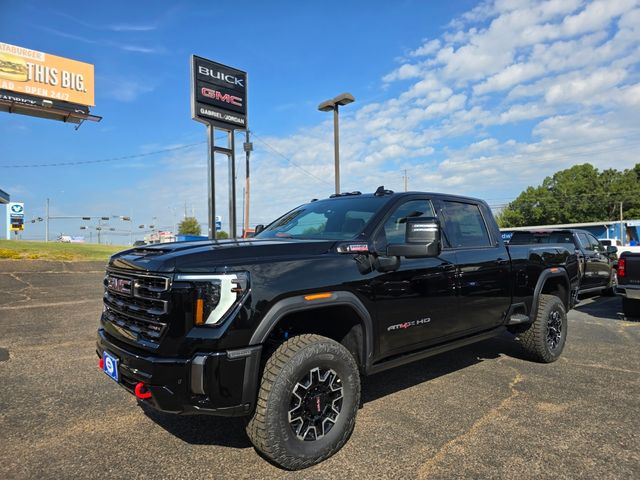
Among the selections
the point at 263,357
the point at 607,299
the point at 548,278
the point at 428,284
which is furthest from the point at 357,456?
the point at 607,299

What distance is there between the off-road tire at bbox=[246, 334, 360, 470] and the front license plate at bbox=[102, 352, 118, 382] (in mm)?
962

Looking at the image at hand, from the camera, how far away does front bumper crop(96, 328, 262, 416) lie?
2.61 meters

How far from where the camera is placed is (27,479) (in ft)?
9.19

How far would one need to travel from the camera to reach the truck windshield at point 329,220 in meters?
Result: 3.83

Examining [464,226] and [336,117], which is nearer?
[464,226]

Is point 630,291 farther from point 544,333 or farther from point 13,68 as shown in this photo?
point 13,68

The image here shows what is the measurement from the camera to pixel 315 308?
3.07 metres

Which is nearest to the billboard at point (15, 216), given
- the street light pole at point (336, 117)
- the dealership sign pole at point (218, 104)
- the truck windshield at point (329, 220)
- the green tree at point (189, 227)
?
the green tree at point (189, 227)

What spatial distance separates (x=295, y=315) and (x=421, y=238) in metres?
1.08

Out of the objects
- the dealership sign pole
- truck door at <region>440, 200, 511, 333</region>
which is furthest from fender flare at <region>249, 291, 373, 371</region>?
the dealership sign pole

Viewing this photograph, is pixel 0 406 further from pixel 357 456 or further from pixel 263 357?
pixel 357 456

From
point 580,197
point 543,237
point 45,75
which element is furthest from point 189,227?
point 543,237

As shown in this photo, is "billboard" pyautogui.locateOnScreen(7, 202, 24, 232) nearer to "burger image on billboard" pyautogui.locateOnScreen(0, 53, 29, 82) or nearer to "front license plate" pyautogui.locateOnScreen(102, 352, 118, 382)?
"burger image on billboard" pyautogui.locateOnScreen(0, 53, 29, 82)

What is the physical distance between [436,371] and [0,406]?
4.27 meters
